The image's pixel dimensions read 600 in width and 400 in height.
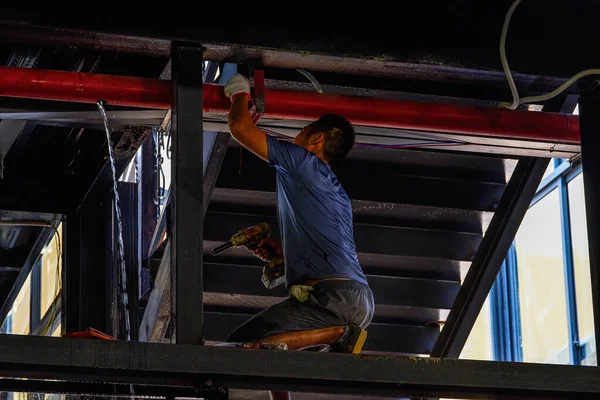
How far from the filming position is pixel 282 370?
6965 millimetres

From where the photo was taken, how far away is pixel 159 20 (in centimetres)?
791

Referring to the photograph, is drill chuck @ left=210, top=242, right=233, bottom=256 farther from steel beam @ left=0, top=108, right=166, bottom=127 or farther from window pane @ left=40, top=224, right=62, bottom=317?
window pane @ left=40, top=224, right=62, bottom=317

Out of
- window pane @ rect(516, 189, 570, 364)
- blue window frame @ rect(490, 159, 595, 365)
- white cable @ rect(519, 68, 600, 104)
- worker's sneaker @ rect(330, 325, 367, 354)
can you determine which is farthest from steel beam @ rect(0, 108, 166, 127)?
window pane @ rect(516, 189, 570, 364)

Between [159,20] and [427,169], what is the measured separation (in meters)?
4.24

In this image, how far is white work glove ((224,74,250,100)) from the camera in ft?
26.4

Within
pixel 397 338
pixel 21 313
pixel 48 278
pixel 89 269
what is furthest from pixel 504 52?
pixel 21 313

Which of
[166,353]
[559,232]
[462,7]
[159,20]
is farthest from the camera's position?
[559,232]

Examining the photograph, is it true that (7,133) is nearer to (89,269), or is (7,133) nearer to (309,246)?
(89,269)

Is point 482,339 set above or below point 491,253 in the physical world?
above

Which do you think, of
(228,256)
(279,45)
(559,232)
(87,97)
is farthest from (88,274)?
(559,232)

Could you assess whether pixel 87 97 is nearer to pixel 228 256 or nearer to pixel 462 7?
pixel 462 7

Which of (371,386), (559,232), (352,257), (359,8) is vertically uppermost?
(559,232)

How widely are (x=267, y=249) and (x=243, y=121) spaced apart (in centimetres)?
118

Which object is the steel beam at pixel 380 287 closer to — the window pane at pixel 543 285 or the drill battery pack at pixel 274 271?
the drill battery pack at pixel 274 271
